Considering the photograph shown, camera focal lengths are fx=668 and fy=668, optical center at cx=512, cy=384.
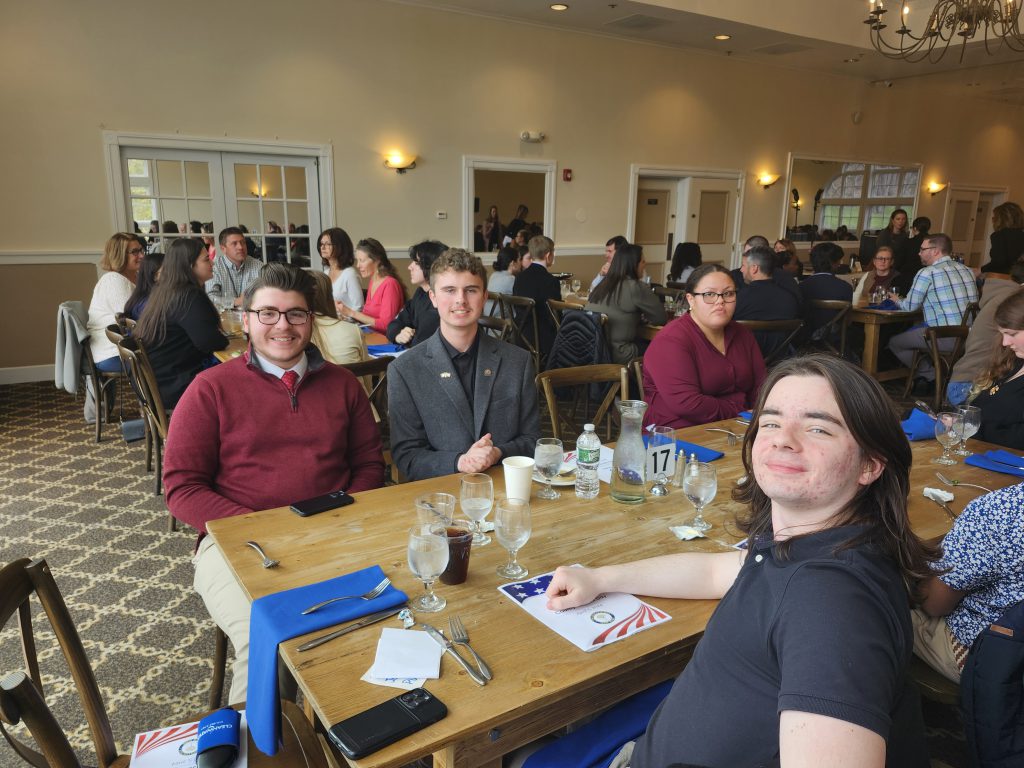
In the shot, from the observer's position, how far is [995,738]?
4.22ft

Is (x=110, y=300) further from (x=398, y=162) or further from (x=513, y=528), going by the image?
(x=513, y=528)

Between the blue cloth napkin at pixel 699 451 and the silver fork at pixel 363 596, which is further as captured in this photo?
the blue cloth napkin at pixel 699 451

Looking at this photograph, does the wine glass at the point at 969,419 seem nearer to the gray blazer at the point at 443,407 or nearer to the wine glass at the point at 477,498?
the gray blazer at the point at 443,407

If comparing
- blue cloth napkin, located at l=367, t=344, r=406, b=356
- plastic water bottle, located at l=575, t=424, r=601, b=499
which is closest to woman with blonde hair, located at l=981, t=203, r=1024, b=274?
blue cloth napkin, located at l=367, t=344, r=406, b=356

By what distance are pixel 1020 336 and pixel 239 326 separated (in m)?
4.33

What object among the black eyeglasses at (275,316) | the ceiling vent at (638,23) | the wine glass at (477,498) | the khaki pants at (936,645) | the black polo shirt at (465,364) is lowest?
the khaki pants at (936,645)

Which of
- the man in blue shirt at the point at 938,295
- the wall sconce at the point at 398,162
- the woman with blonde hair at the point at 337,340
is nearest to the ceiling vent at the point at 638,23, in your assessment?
the wall sconce at the point at 398,162

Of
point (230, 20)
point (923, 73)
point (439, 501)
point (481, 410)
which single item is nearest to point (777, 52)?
point (923, 73)

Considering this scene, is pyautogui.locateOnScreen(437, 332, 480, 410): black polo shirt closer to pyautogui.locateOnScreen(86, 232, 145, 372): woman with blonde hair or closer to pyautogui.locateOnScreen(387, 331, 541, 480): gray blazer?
pyautogui.locateOnScreen(387, 331, 541, 480): gray blazer

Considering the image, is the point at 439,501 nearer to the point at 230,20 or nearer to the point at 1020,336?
the point at 1020,336

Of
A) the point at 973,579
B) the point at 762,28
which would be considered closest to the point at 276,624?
the point at 973,579

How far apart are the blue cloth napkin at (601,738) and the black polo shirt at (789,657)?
112mm

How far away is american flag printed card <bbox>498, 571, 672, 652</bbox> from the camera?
1.23 meters

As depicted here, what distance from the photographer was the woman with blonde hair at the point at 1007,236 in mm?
7309
